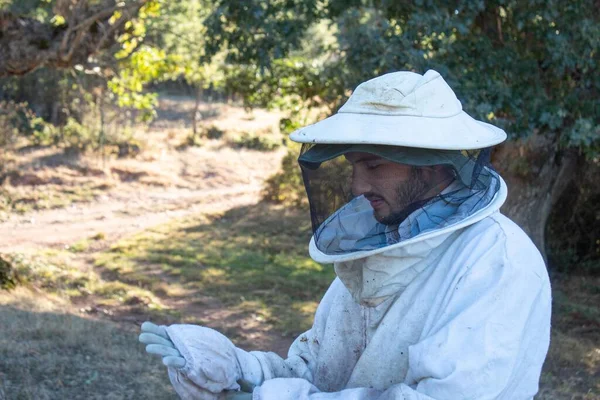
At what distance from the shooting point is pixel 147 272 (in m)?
11.3

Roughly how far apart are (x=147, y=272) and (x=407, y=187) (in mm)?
9493

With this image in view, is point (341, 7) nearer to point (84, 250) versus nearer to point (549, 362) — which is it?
point (549, 362)

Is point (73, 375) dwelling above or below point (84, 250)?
above

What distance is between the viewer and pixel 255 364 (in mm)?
2494

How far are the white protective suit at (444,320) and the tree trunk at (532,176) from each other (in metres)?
6.71

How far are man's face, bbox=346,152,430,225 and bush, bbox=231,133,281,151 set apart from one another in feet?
71.6

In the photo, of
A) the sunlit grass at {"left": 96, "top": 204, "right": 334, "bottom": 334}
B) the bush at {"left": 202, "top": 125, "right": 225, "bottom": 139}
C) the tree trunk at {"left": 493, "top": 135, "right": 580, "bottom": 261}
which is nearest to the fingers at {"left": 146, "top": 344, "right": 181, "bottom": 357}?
the sunlit grass at {"left": 96, "top": 204, "right": 334, "bottom": 334}

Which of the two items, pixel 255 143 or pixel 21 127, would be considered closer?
pixel 21 127

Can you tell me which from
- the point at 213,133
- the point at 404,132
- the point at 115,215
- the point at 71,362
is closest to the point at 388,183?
the point at 404,132

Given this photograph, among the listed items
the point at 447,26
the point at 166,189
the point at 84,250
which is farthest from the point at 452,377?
the point at 166,189

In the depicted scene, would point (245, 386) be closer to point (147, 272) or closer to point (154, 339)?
point (154, 339)

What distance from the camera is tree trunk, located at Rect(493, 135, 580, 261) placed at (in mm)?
8766

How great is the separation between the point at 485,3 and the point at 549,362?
3.25 metres

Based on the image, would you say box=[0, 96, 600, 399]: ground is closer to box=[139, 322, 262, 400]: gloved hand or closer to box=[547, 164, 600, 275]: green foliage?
box=[547, 164, 600, 275]: green foliage
